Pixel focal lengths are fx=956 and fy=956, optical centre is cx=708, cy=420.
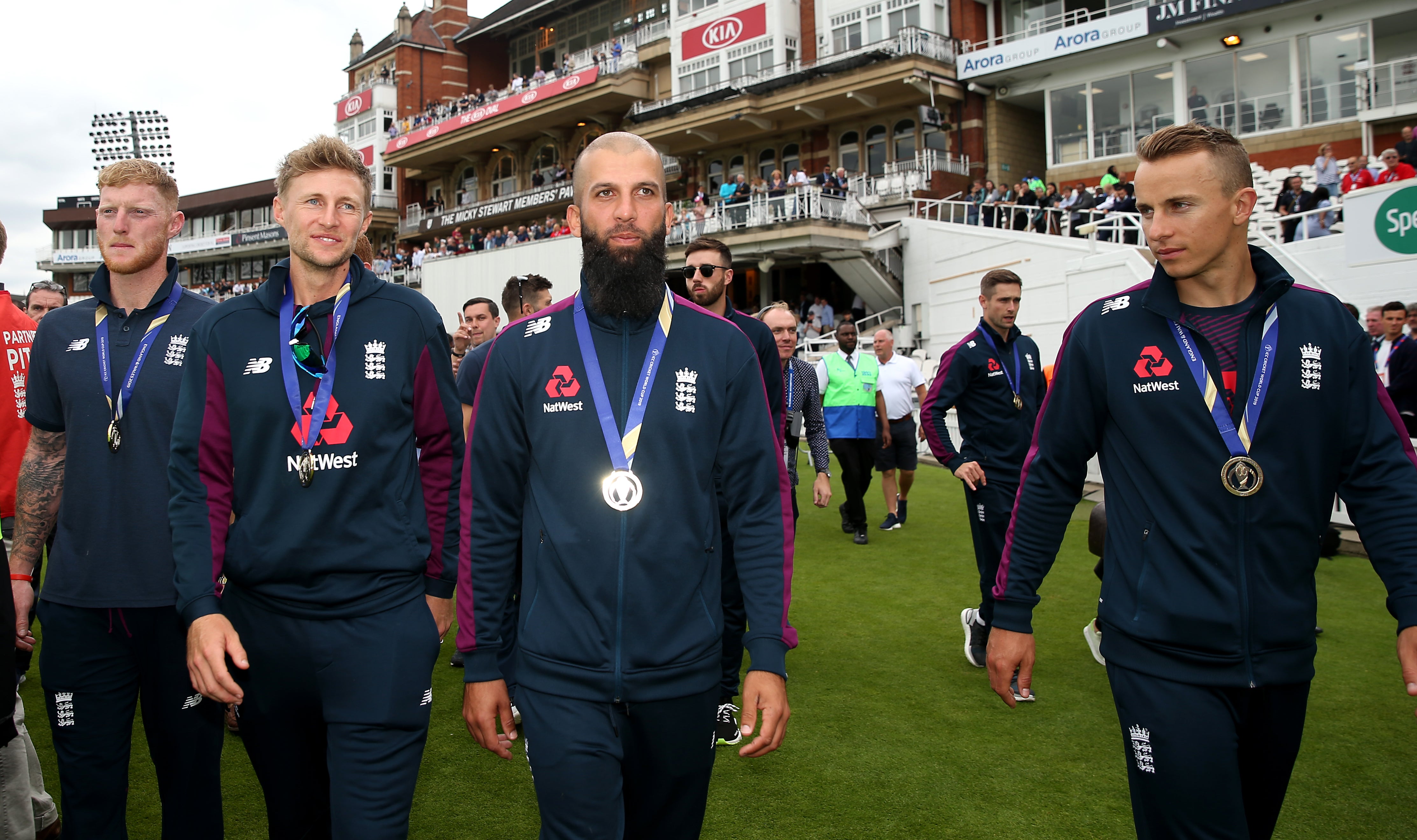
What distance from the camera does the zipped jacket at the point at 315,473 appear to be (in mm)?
2684

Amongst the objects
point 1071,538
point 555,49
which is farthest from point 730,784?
point 555,49

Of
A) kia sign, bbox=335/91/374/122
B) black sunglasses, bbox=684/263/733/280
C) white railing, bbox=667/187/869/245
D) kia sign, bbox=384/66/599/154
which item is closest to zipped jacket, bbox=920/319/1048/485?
→ black sunglasses, bbox=684/263/733/280

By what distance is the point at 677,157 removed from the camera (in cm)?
3538

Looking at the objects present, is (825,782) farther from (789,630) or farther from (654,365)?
(654,365)

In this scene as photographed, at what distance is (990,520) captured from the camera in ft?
19.7

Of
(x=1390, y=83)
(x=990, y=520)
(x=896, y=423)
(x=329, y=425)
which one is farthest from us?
(x=1390, y=83)

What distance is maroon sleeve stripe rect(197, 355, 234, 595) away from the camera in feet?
9.00

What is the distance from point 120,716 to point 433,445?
4.51 ft

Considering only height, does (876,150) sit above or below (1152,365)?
above

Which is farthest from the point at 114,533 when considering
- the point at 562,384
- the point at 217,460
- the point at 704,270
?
the point at 704,270

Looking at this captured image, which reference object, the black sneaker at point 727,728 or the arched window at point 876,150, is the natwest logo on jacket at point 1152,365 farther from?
the arched window at point 876,150

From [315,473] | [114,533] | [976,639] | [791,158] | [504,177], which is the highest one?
[504,177]

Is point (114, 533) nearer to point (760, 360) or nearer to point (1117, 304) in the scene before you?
point (760, 360)

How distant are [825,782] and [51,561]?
10.8 feet
